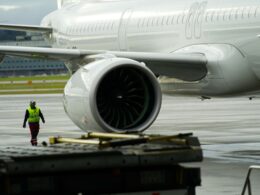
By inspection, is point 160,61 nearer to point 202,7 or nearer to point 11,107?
point 202,7

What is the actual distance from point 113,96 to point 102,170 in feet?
28.3

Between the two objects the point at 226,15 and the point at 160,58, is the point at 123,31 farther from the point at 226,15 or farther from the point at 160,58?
the point at 160,58

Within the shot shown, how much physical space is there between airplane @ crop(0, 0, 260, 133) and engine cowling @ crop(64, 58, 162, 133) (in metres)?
0.02

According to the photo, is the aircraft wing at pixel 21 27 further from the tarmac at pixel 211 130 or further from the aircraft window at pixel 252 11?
the aircraft window at pixel 252 11

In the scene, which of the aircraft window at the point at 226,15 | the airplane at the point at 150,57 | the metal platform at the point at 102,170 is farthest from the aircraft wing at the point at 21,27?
the metal platform at the point at 102,170

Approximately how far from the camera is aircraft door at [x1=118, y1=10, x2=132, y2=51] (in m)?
26.0

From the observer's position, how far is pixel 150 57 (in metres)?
20.9

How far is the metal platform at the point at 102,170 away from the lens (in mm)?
9969

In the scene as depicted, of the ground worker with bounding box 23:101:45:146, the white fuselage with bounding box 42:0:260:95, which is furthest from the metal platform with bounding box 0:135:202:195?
the ground worker with bounding box 23:101:45:146

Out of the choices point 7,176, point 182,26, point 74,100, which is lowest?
point 7,176

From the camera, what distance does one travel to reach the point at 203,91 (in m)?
21.8

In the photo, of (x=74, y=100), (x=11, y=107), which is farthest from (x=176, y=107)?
(x=74, y=100)

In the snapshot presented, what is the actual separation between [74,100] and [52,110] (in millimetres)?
28116

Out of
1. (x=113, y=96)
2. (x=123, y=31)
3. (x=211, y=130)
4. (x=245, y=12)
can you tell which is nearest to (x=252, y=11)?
(x=245, y=12)
